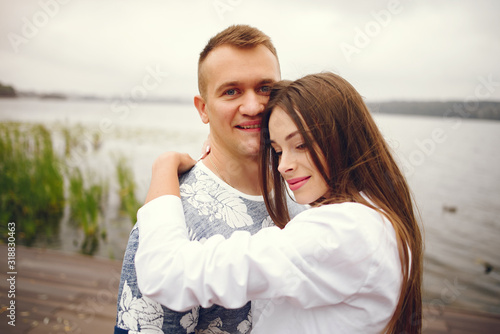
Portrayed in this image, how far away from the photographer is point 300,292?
0.86 metres

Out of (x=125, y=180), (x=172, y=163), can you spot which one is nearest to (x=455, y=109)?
(x=172, y=163)

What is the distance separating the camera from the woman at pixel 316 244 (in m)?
0.85

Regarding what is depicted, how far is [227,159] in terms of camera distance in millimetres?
1411

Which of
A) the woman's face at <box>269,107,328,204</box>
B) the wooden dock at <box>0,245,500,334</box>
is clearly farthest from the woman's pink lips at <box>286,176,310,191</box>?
the wooden dock at <box>0,245,500,334</box>

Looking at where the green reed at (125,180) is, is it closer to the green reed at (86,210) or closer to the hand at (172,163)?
the green reed at (86,210)

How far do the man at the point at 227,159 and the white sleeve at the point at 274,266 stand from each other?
0.72 ft

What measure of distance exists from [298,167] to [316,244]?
33cm

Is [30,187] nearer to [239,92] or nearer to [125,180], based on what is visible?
[125,180]

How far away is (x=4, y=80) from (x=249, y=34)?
5125 millimetres

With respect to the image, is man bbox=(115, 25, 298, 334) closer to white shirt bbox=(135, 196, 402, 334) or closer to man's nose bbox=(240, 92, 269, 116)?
man's nose bbox=(240, 92, 269, 116)

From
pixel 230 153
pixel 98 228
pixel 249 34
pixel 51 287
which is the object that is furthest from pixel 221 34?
pixel 98 228

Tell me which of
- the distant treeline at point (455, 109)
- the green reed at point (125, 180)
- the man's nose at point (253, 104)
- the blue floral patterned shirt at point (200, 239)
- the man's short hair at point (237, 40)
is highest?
the man's short hair at point (237, 40)

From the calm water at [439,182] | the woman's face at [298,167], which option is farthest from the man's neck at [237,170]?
the calm water at [439,182]

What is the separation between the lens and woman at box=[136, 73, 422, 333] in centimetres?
85
